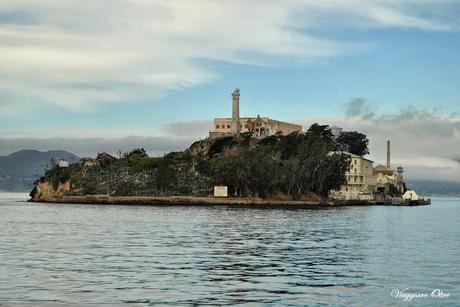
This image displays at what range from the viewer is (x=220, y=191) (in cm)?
19100

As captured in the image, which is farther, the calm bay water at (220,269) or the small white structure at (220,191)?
the small white structure at (220,191)

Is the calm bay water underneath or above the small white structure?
underneath

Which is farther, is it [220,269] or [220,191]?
[220,191]

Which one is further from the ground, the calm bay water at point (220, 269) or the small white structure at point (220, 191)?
the small white structure at point (220, 191)

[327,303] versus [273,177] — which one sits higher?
[273,177]

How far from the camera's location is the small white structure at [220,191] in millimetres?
190375

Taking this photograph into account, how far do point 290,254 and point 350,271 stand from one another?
1049cm

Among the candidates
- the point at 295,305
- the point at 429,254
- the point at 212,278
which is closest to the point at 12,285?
the point at 212,278

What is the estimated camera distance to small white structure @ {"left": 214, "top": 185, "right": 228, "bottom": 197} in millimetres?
Answer: 190375

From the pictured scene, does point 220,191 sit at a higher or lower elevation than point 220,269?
higher

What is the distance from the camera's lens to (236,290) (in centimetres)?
3319

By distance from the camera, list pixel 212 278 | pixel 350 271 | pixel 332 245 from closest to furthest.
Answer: pixel 212 278
pixel 350 271
pixel 332 245

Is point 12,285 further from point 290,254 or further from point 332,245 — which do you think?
point 332,245

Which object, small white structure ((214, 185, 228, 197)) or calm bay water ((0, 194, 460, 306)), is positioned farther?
small white structure ((214, 185, 228, 197))
